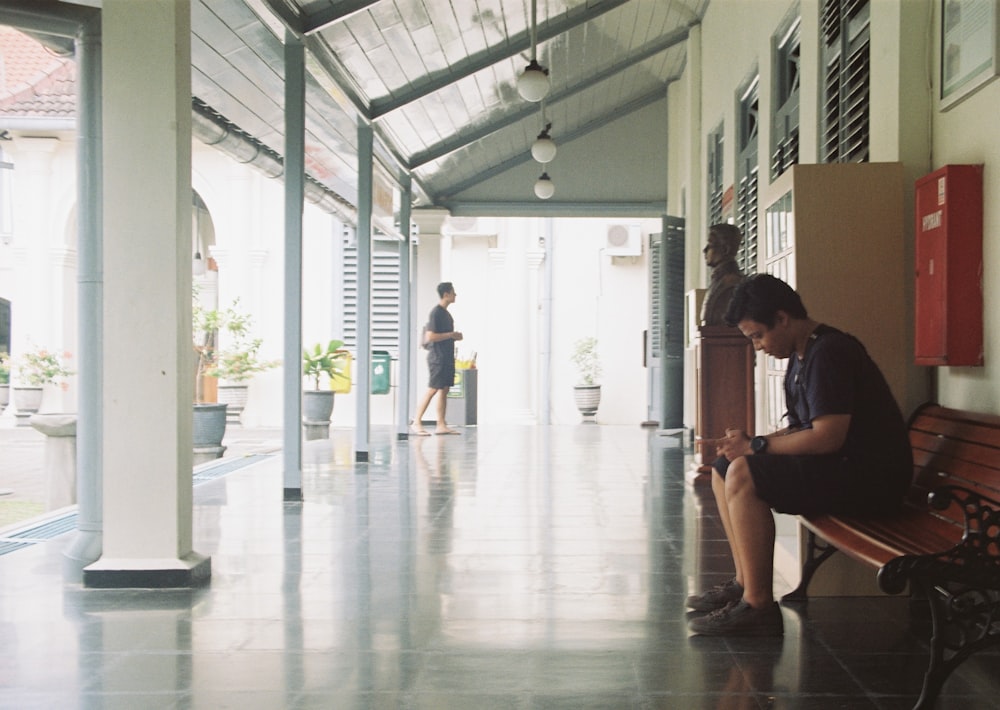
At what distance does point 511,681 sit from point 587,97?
9.38 m

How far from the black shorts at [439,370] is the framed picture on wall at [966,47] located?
7409 millimetres

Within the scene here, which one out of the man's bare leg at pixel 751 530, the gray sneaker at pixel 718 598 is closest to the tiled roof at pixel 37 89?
the gray sneaker at pixel 718 598

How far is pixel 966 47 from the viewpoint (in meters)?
3.16

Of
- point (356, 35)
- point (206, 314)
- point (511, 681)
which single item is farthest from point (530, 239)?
point (511, 681)

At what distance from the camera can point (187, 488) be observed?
3865 millimetres

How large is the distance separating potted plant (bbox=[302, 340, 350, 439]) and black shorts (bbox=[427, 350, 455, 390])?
1.49m

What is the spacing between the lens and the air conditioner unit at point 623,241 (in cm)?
1666

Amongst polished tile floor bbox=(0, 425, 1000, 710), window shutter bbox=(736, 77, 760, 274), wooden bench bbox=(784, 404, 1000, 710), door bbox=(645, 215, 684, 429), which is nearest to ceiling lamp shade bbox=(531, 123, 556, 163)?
door bbox=(645, 215, 684, 429)

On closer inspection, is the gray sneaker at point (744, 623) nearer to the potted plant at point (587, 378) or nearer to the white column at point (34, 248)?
the white column at point (34, 248)

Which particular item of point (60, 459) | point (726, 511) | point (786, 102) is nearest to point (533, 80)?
point (786, 102)

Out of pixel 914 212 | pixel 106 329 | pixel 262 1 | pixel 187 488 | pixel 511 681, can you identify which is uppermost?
pixel 262 1

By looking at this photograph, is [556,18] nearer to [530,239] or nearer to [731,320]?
[731,320]

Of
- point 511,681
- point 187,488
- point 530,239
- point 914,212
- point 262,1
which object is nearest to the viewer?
point 511,681

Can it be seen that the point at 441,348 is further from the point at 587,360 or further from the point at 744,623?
the point at 744,623
